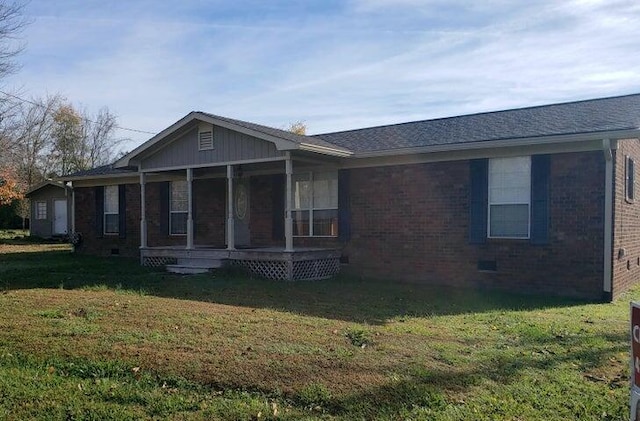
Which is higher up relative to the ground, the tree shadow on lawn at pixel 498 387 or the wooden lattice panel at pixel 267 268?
the wooden lattice panel at pixel 267 268

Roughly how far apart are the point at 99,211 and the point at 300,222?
8.64 meters

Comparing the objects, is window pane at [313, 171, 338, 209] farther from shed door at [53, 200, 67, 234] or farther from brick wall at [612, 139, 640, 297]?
shed door at [53, 200, 67, 234]

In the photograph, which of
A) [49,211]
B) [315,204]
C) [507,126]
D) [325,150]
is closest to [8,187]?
[49,211]

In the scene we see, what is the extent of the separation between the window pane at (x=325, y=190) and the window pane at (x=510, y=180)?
3990mm

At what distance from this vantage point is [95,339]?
20.8 feet

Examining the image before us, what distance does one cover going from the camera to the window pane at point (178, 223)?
17156mm

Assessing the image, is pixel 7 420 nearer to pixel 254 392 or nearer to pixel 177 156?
pixel 254 392

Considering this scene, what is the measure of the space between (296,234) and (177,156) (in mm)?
3715

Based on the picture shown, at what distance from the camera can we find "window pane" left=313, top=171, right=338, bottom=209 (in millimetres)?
14062

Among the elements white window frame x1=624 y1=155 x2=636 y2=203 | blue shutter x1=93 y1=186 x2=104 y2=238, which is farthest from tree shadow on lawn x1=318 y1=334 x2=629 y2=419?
blue shutter x1=93 y1=186 x2=104 y2=238

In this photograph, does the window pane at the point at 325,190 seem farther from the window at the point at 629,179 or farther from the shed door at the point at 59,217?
the shed door at the point at 59,217

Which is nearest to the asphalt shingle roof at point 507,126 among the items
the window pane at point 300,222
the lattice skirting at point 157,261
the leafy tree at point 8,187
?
the window pane at point 300,222

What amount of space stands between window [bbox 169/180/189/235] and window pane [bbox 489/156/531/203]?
9.45 m

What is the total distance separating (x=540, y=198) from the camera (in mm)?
10914
